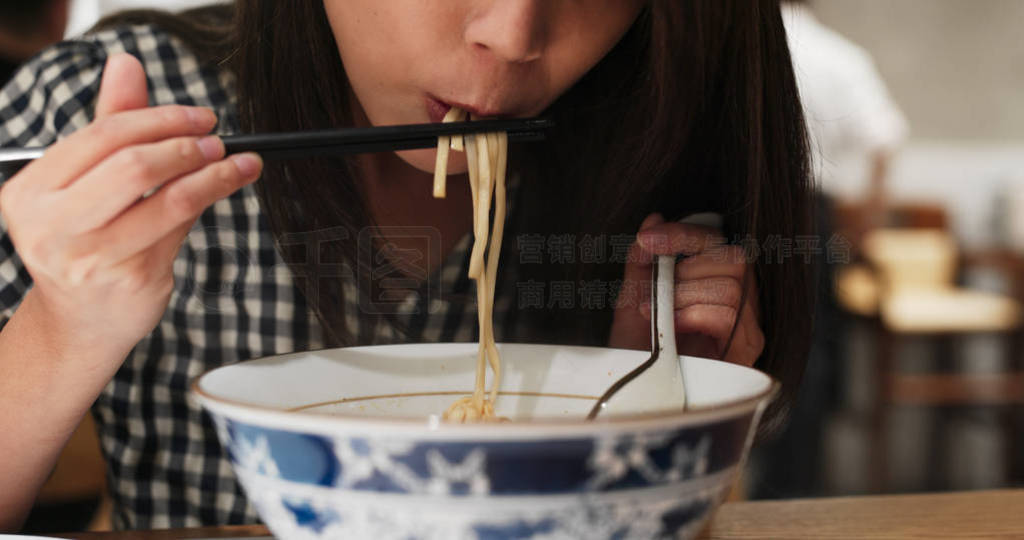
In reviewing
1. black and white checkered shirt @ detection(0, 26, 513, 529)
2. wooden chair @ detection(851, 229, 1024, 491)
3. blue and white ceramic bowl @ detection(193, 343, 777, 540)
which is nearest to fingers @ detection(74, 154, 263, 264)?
blue and white ceramic bowl @ detection(193, 343, 777, 540)

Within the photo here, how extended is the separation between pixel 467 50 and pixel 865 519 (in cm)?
51

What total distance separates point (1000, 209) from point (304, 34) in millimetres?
5466

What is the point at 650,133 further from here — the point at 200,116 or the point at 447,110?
the point at 200,116

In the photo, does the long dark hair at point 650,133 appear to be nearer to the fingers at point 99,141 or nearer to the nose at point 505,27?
the nose at point 505,27

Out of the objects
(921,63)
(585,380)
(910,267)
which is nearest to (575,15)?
(585,380)

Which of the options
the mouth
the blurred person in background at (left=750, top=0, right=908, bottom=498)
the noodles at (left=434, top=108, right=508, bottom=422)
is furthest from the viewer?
the blurred person in background at (left=750, top=0, right=908, bottom=498)

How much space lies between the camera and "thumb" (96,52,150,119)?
22.8 inches

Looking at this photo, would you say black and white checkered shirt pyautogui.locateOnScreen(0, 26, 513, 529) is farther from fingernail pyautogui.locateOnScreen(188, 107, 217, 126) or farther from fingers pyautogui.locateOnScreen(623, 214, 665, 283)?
fingernail pyautogui.locateOnScreen(188, 107, 217, 126)

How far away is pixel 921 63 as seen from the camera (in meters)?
5.29

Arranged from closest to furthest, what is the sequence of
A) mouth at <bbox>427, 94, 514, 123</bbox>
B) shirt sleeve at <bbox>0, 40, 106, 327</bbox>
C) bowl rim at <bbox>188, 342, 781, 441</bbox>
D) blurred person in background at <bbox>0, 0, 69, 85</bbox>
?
1. bowl rim at <bbox>188, 342, 781, 441</bbox>
2. mouth at <bbox>427, 94, 514, 123</bbox>
3. shirt sleeve at <bbox>0, 40, 106, 327</bbox>
4. blurred person in background at <bbox>0, 0, 69, 85</bbox>

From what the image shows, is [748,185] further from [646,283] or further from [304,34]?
[304,34]

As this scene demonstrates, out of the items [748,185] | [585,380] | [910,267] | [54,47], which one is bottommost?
[910,267]

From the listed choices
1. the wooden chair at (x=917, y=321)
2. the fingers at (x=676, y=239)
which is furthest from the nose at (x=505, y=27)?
the wooden chair at (x=917, y=321)

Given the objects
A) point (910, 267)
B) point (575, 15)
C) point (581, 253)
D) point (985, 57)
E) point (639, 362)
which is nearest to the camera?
point (639, 362)
